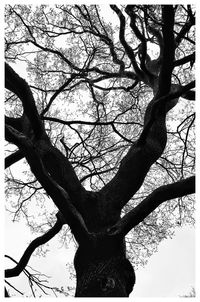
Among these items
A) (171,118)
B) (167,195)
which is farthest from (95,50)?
(167,195)

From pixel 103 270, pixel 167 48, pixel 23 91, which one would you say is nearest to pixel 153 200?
pixel 103 270

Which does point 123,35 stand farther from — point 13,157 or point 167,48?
point 13,157

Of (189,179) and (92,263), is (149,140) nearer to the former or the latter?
(189,179)

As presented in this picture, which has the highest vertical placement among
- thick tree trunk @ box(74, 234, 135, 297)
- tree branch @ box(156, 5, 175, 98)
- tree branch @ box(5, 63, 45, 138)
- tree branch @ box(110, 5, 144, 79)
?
tree branch @ box(110, 5, 144, 79)

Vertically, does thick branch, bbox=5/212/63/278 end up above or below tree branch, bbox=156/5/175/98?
below

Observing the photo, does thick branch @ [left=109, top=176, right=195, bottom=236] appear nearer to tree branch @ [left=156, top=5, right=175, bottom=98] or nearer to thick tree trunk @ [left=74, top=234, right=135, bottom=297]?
thick tree trunk @ [left=74, top=234, right=135, bottom=297]

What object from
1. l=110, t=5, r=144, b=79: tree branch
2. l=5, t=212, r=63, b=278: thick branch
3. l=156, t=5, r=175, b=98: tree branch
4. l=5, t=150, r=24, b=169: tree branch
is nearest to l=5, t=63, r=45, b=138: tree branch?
l=5, t=150, r=24, b=169: tree branch

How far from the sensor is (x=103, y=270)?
378 cm

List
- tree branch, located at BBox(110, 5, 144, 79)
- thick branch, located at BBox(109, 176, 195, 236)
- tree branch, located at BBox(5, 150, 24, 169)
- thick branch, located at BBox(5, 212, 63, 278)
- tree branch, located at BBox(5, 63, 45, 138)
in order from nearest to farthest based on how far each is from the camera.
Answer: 1. thick branch, located at BBox(109, 176, 195, 236)
2. tree branch, located at BBox(5, 63, 45, 138)
3. thick branch, located at BBox(5, 212, 63, 278)
4. tree branch, located at BBox(5, 150, 24, 169)
5. tree branch, located at BBox(110, 5, 144, 79)

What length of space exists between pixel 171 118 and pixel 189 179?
6.28 m

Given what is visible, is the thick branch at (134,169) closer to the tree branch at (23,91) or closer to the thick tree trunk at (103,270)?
the thick tree trunk at (103,270)

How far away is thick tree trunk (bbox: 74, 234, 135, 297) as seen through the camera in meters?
3.68

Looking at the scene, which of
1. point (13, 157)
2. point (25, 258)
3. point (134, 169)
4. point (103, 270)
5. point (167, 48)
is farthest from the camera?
point (13, 157)

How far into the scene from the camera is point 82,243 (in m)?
3.97
